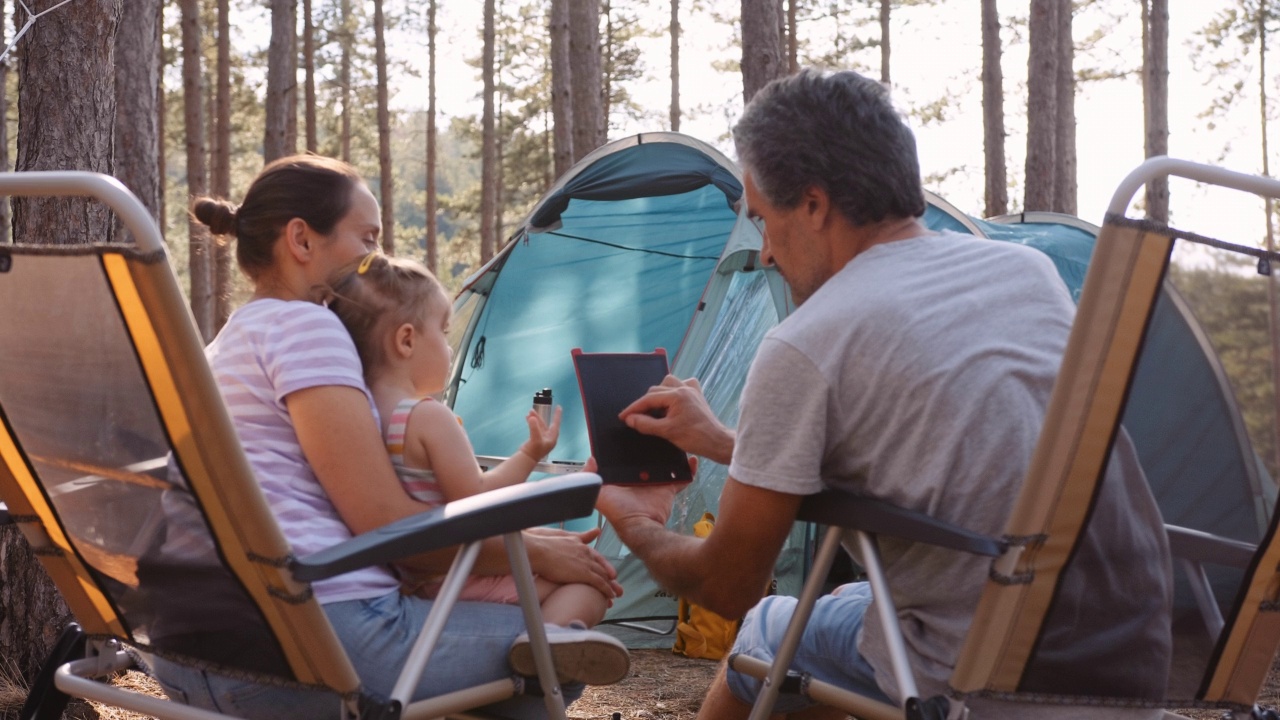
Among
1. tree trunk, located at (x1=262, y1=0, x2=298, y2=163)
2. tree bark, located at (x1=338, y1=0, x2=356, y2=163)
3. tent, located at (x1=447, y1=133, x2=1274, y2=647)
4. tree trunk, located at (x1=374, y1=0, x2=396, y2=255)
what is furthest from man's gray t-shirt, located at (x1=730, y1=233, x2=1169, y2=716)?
tree bark, located at (x1=338, y1=0, x2=356, y2=163)

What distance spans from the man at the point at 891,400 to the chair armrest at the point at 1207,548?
2cm

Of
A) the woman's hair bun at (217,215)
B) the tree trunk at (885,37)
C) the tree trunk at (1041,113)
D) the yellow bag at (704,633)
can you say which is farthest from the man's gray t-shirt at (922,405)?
the tree trunk at (885,37)

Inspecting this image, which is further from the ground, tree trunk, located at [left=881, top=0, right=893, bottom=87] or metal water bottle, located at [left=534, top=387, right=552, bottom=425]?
tree trunk, located at [left=881, top=0, right=893, bottom=87]

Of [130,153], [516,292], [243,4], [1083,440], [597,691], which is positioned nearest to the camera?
[1083,440]

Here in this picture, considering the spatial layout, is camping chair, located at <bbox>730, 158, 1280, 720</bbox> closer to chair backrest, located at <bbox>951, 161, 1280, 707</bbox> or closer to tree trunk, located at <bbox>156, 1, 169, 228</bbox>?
chair backrest, located at <bbox>951, 161, 1280, 707</bbox>

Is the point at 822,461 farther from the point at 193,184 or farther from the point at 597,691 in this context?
the point at 193,184

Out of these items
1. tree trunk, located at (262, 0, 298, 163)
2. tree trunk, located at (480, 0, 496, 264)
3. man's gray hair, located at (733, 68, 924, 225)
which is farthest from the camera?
tree trunk, located at (480, 0, 496, 264)

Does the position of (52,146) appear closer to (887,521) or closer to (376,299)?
(376,299)

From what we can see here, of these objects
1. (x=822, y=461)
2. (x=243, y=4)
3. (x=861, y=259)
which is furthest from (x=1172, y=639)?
(x=243, y=4)

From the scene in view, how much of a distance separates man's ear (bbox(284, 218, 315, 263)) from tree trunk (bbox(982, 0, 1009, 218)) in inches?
491

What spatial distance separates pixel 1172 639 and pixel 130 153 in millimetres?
7210

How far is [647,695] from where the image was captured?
3855mm

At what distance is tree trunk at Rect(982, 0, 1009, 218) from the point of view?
1394 centimetres

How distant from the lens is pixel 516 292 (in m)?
5.76
